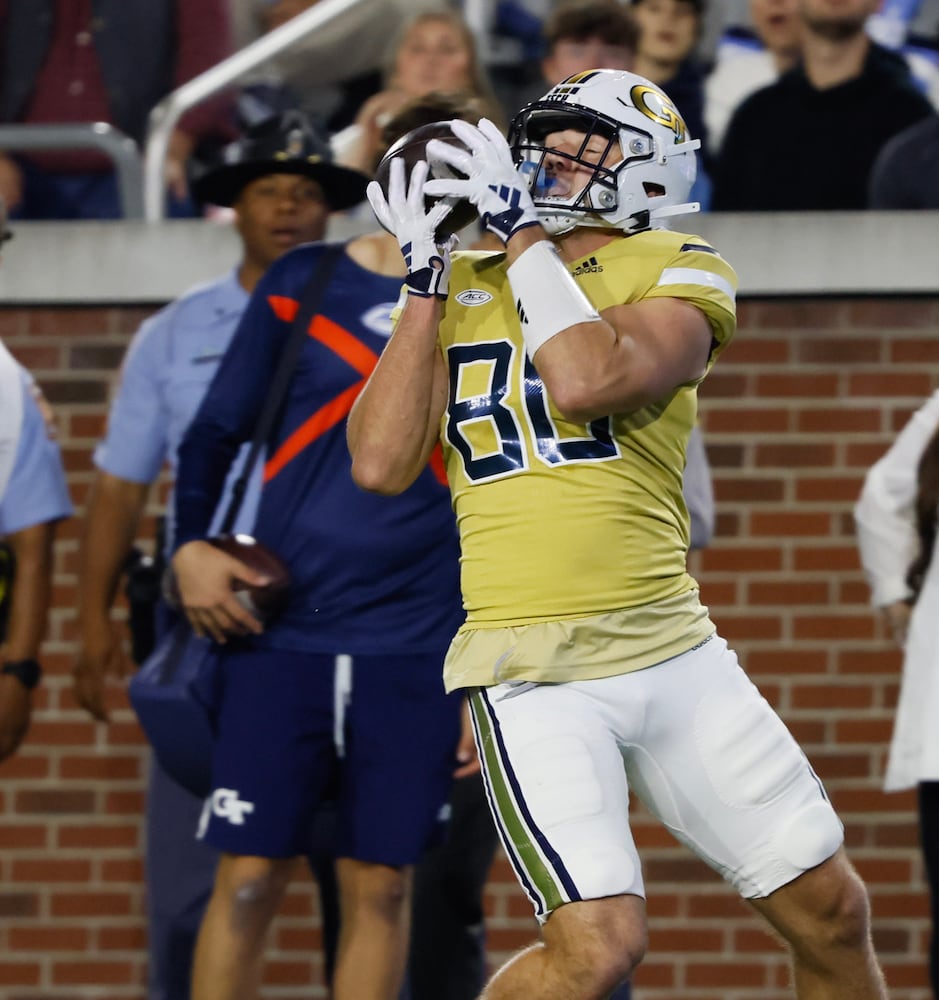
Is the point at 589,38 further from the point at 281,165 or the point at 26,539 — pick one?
the point at 26,539

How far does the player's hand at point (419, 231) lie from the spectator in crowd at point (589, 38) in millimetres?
2732

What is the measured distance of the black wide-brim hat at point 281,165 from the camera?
214 inches

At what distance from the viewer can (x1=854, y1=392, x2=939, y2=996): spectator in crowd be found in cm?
518

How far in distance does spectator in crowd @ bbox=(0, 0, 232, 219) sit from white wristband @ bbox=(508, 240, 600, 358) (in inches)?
140

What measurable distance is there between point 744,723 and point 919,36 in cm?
420

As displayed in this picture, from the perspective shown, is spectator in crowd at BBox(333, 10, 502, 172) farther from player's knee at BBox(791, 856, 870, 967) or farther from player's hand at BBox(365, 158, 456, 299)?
player's knee at BBox(791, 856, 870, 967)

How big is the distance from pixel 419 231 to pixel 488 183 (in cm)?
17

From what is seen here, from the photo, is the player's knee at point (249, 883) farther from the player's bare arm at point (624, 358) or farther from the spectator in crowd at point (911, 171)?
the spectator in crowd at point (911, 171)

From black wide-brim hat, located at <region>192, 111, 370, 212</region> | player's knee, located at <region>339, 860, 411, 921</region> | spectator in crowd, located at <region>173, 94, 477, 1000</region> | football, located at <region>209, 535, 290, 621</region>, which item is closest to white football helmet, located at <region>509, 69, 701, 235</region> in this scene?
spectator in crowd, located at <region>173, 94, 477, 1000</region>

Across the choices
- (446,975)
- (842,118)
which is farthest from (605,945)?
(842,118)

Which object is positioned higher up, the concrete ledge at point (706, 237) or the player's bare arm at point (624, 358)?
the concrete ledge at point (706, 237)

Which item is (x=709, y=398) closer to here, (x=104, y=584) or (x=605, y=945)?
(x=104, y=584)

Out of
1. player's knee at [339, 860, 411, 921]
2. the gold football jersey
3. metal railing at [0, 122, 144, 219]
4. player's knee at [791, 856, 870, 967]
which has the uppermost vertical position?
metal railing at [0, 122, 144, 219]

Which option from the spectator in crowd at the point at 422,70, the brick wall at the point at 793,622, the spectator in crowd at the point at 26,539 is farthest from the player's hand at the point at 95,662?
the spectator in crowd at the point at 422,70
